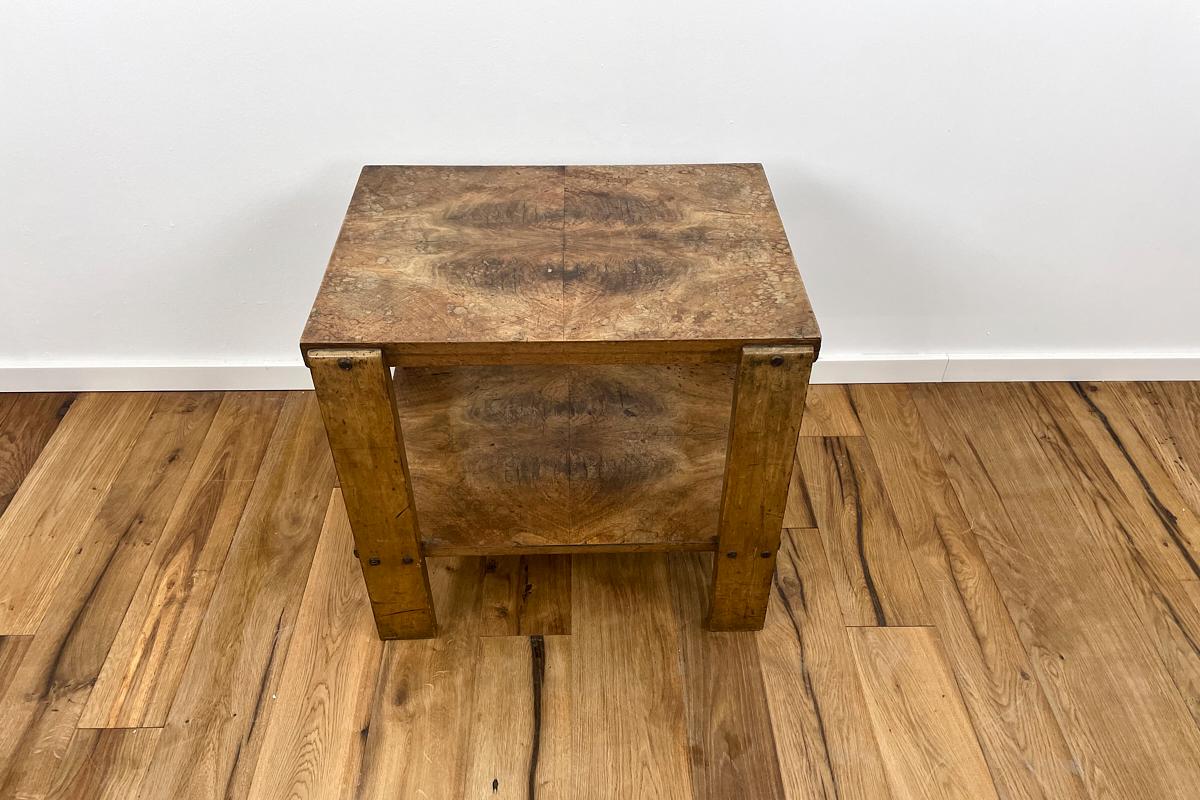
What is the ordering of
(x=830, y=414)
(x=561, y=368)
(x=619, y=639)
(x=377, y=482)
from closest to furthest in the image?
1. (x=377, y=482)
2. (x=619, y=639)
3. (x=561, y=368)
4. (x=830, y=414)

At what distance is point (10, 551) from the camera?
1519 millimetres

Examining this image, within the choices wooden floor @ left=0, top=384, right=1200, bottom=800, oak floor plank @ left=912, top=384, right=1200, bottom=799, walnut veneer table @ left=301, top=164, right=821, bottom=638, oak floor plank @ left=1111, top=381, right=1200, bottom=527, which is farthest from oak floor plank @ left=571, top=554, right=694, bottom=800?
oak floor plank @ left=1111, top=381, right=1200, bottom=527

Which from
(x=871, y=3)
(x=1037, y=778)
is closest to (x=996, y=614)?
(x=1037, y=778)

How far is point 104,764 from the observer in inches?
48.3

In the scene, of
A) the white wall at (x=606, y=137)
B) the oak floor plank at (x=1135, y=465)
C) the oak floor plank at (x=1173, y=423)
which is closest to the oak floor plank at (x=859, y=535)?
the white wall at (x=606, y=137)

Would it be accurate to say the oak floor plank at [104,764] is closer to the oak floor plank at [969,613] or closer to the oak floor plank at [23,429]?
the oak floor plank at [23,429]

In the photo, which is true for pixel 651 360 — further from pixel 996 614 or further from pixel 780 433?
pixel 996 614

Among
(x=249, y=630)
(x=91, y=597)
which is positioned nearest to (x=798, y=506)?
(x=249, y=630)

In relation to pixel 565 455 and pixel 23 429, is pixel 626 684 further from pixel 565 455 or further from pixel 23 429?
pixel 23 429

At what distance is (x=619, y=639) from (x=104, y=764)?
0.70 m

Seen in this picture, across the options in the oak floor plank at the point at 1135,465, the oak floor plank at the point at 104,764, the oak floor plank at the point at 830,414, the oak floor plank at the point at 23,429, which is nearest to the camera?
the oak floor plank at the point at 104,764

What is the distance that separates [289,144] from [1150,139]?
140 cm

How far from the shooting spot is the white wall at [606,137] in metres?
1.42

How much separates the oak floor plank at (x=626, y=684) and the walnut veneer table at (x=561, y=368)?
108 millimetres
